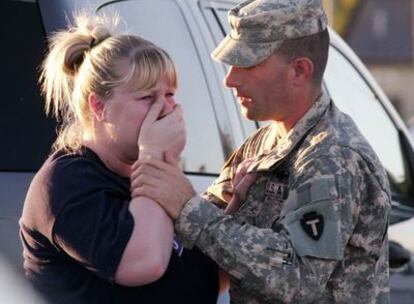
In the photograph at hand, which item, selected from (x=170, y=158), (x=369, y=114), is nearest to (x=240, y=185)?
(x=170, y=158)

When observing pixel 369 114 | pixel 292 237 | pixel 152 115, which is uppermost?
pixel 369 114

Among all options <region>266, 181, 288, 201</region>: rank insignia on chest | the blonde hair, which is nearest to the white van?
the blonde hair

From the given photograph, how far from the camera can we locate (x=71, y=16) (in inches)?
151

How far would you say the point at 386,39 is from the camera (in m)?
36.1

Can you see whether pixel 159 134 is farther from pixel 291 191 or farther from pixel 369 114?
pixel 369 114

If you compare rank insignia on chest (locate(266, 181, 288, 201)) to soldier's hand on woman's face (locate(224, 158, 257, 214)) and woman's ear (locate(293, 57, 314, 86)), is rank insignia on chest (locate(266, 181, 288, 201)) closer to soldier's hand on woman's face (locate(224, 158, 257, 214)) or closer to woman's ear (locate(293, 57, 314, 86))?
soldier's hand on woman's face (locate(224, 158, 257, 214))

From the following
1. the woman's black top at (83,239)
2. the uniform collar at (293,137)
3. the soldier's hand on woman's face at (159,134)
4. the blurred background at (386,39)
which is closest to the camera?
the woman's black top at (83,239)

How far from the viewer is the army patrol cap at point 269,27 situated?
10.6ft

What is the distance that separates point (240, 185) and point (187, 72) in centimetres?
118

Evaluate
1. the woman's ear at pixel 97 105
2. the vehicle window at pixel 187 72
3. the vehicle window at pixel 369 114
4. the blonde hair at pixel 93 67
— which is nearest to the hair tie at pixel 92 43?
the blonde hair at pixel 93 67

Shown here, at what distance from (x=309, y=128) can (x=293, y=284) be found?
404mm

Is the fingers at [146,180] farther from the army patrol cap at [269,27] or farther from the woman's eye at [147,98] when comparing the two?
the army patrol cap at [269,27]

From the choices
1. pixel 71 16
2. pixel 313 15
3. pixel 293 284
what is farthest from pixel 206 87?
pixel 293 284

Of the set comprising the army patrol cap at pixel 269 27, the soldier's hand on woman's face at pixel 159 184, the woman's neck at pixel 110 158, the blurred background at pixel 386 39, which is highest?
the blurred background at pixel 386 39
